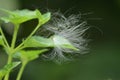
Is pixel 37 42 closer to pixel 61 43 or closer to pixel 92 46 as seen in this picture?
pixel 61 43

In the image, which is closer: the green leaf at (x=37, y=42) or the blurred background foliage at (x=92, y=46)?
the green leaf at (x=37, y=42)

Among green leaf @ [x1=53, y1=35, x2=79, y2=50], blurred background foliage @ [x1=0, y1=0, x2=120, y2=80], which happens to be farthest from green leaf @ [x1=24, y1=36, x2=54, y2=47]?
blurred background foliage @ [x1=0, y1=0, x2=120, y2=80]

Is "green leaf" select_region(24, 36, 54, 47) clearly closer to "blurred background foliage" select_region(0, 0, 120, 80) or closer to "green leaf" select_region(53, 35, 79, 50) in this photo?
"green leaf" select_region(53, 35, 79, 50)

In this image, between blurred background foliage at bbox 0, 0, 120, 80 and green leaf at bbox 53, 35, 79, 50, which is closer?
green leaf at bbox 53, 35, 79, 50

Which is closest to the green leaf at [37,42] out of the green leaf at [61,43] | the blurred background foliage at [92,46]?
the green leaf at [61,43]

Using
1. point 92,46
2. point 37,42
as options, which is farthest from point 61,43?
point 92,46

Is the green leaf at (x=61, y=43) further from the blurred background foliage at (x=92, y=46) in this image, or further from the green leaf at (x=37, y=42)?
the blurred background foliage at (x=92, y=46)

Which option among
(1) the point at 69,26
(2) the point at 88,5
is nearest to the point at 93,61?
(2) the point at 88,5

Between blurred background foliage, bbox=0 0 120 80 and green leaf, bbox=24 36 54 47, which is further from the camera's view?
blurred background foliage, bbox=0 0 120 80

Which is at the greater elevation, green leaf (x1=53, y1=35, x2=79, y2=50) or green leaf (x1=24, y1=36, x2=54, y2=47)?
green leaf (x1=24, y1=36, x2=54, y2=47)
